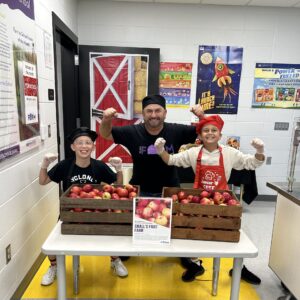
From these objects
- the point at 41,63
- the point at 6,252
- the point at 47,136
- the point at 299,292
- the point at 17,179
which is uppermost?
the point at 41,63

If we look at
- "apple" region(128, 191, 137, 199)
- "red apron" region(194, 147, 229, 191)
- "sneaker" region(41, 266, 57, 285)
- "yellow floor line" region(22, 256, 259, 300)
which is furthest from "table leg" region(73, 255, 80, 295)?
"red apron" region(194, 147, 229, 191)

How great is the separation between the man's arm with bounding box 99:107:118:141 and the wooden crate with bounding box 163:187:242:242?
2.76 feet

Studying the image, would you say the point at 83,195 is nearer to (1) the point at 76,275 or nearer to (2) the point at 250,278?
(1) the point at 76,275

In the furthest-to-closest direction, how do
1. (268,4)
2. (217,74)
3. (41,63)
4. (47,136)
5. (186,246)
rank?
(217,74), (268,4), (47,136), (41,63), (186,246)

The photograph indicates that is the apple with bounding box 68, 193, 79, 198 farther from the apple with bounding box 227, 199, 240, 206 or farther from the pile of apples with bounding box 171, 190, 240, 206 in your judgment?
the apple with bounding box 227, 199, 240, 206

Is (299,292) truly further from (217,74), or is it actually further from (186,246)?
(217,74)

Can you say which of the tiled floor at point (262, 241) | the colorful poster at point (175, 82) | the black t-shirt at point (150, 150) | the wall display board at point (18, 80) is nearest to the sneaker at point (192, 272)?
the tiled floor at point (262, 241)

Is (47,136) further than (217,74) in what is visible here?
No

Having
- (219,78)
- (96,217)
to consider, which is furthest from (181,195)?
(219,78)

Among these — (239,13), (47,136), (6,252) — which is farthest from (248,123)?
(6,252)

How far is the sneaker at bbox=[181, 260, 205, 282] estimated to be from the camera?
2.13 m

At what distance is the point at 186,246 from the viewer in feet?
4.31

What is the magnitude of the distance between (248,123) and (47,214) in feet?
9.38

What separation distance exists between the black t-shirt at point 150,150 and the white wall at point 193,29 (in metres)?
1.91
